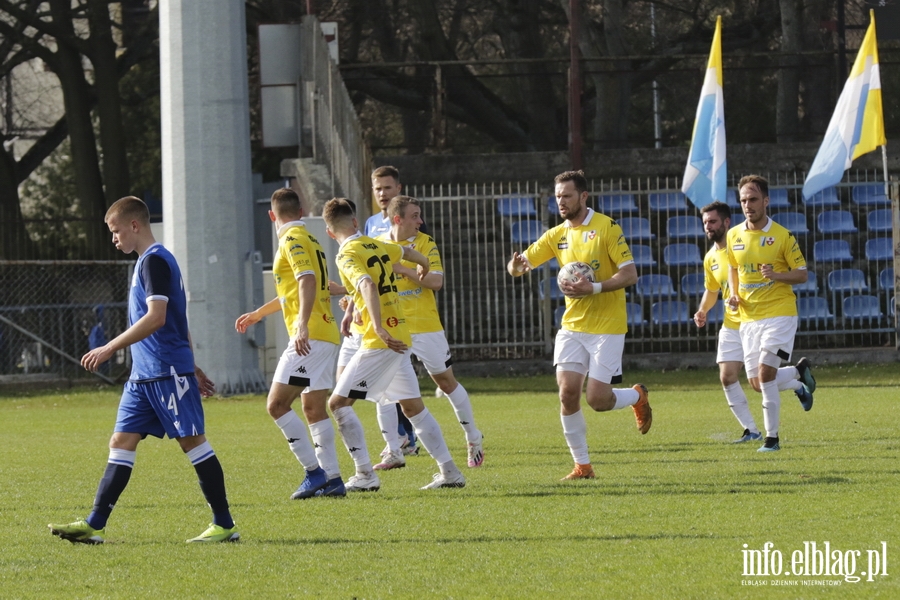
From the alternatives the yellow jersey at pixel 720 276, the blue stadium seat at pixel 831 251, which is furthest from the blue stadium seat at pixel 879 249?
the yellow jersey at pixel 720 276

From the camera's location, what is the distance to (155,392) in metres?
6.95

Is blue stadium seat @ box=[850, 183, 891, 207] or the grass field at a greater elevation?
blue stadium seat @ box=[850, 183, 891, 207]

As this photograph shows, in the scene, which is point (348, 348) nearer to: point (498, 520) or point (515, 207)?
point (498, 520)

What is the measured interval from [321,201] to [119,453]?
1365cm

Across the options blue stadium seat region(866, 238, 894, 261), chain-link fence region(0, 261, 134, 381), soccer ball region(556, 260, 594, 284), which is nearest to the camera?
soccer ball region(556, 260, 594, 284)

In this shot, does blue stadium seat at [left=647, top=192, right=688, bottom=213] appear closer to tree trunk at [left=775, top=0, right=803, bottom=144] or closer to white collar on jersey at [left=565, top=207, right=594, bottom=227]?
tree trunk at [left=775, top=0, right=803, bottom=144]

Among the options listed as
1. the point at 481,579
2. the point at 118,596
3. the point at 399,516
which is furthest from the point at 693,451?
the point at 118,596

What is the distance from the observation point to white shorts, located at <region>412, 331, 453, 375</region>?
10.7m

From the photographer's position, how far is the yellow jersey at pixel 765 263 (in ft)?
36.1

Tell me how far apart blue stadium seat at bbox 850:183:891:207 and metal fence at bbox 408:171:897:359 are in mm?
20

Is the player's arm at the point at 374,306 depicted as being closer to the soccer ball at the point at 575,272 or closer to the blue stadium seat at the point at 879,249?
the soccer ball at the point at 575,272

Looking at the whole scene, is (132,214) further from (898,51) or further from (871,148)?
(898,51)

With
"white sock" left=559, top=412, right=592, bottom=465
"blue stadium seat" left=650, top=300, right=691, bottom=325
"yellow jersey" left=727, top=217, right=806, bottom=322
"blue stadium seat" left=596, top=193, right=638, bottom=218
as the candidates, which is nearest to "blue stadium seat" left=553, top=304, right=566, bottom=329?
"blue stadium seat" left=650, top=300, right=691, bottom=325

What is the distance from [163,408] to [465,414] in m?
3.86
